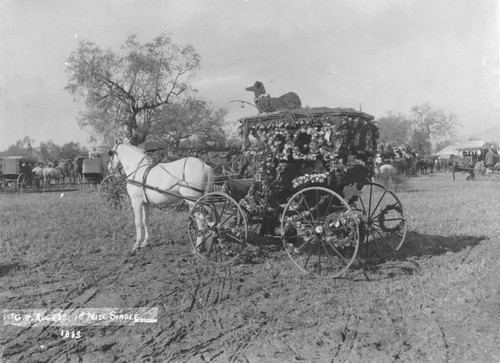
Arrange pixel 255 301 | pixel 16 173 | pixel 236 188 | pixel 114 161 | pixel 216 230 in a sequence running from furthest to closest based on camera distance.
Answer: pixel 16 173, pixel 114 161, pixel 236 188, pixel 216 230, pixel 255 301

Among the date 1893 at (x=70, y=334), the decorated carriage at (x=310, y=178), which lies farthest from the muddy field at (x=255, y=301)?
the decorated carriage at (x=310, y=178)

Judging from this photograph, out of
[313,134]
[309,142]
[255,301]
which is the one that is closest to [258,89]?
[309,142]

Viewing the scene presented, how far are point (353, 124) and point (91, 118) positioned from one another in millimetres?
26661

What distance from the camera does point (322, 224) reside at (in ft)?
19.6

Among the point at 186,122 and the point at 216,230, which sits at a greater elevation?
the point at 186,122

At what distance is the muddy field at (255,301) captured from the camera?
12.8ft

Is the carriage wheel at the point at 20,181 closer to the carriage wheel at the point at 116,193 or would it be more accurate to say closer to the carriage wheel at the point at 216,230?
the carriage wheel at the point at 116,193

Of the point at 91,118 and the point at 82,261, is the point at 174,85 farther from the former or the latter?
the point at 82,261

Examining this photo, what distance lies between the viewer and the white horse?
303 inches

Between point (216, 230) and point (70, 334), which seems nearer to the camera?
point (70, 334)

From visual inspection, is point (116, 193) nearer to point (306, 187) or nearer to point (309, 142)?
point (306, 187)

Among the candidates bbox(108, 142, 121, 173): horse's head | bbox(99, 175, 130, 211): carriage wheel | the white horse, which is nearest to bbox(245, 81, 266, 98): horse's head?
the white horse

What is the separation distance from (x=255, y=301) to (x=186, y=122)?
24986 mm

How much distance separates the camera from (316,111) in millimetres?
5848
